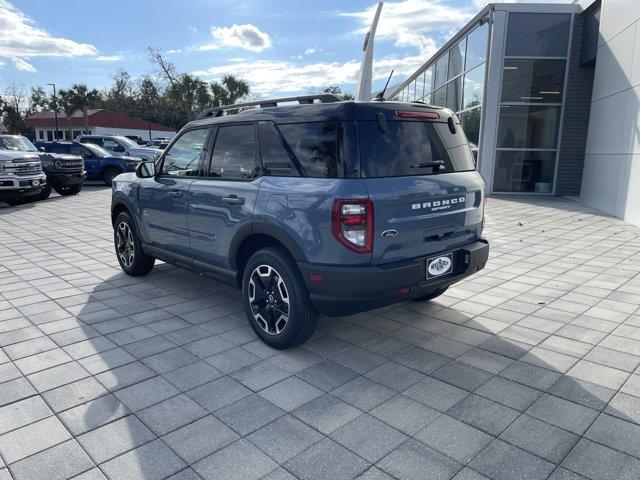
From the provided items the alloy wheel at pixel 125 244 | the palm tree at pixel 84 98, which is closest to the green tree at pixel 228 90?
the palm tree at pixel 84 98

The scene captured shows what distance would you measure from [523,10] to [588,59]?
2420mm

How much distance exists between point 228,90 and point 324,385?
49.3m

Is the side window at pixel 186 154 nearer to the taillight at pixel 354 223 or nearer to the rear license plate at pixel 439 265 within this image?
the taillight at pixel 354 223

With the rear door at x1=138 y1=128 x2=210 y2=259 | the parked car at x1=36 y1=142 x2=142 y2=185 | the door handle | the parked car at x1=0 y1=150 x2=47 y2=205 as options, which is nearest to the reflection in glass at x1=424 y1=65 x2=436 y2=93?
the parked car at x1=36 y1=142 x2=142 y2=185

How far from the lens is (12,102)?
6425 centimetres

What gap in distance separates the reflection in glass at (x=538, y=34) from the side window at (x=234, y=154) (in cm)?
1279

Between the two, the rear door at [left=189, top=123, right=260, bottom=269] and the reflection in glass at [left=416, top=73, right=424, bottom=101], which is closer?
the rear door at [left=189, top=123, right=260, bottom=269]

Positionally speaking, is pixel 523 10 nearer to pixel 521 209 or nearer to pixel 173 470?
pixel 521 209

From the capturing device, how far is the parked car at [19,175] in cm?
1185

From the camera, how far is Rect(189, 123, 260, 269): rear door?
3867 millimetres

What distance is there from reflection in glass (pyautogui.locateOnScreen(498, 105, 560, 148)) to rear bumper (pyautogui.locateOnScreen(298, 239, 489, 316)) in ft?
41.7

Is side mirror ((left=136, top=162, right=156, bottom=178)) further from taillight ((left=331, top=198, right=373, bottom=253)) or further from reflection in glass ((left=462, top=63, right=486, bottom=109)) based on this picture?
reflection in glass ((left=462, top=63, right=486, bottom=109))

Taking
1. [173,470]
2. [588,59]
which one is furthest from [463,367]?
[588,59]

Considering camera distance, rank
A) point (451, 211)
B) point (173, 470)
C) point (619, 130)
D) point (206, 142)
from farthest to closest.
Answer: point (619, 130)
point (206, 142)
point (451, 211)
point (173, 470)
